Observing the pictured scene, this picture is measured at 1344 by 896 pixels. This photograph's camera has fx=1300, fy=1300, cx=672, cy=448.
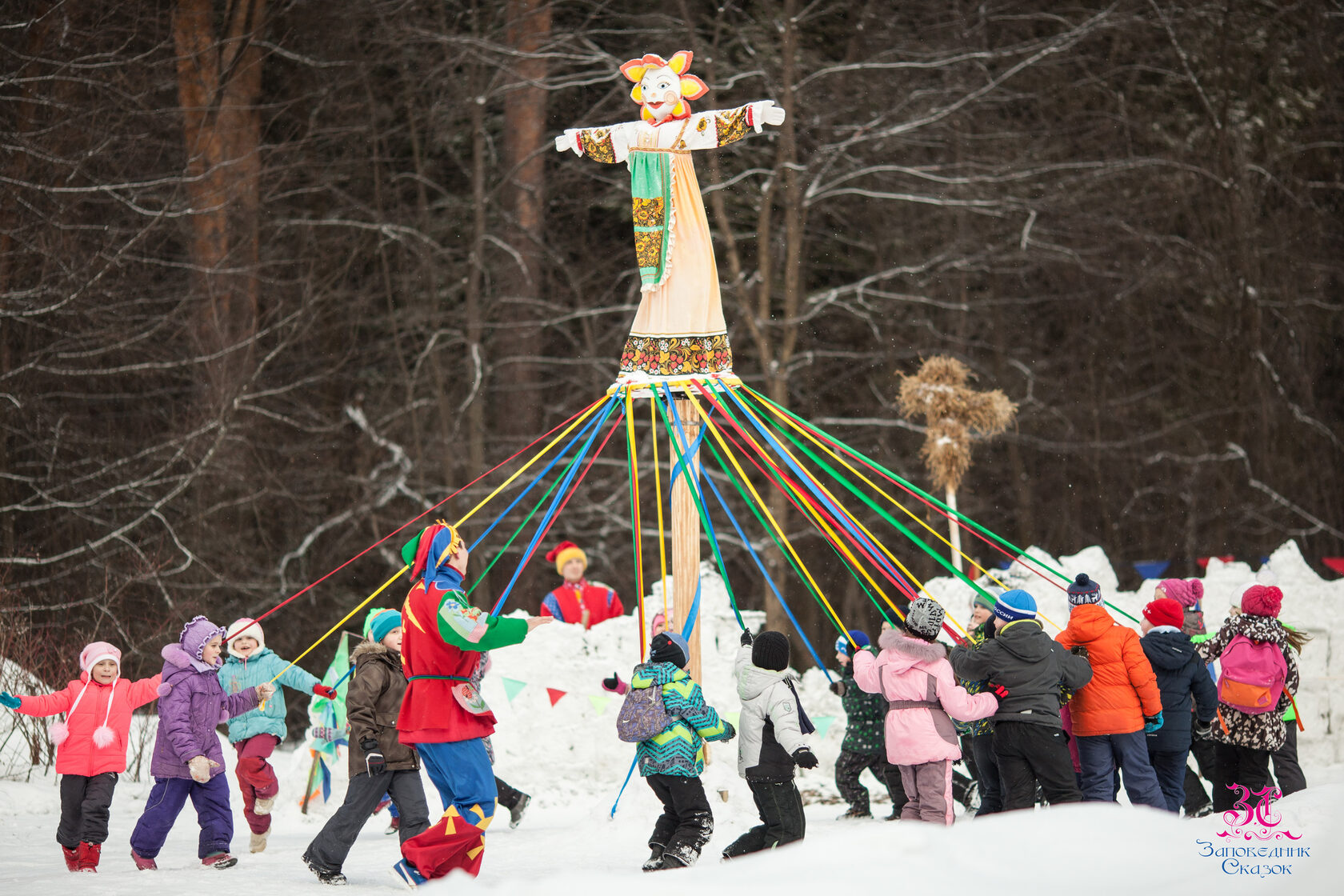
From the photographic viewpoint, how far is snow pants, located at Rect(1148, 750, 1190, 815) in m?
6.61

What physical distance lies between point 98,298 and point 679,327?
7.36m

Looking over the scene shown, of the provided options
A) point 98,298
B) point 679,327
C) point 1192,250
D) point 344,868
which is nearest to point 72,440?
point 98,298

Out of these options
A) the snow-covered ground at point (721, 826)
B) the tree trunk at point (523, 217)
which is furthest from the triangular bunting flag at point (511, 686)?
the tree trunk at point (523, 217)

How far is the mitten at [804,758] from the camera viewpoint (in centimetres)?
555

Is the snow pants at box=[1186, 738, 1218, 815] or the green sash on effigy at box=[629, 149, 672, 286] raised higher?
the green sash on effigy at box=[629, 149, 672, 286]

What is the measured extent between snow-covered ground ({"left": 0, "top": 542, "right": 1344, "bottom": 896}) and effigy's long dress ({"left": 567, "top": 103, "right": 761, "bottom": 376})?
2.40 meters

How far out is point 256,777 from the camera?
694cm

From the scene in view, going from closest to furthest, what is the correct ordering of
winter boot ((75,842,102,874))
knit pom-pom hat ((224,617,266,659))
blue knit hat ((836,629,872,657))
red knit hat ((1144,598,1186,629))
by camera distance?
winter boot ((75,842,102,874)), red knit hat ((1144,598,1186,629)), knit pom-pom hat ((224,617,266,659)), blue knit hat ((836,629,872,657))

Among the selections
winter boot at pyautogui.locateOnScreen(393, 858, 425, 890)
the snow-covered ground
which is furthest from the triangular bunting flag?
winter boot at pyautogui.locateOnScreen(393, 858, 425, 890)

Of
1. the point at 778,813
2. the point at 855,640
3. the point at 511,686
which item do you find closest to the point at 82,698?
the point at 511,686

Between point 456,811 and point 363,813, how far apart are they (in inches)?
30.9

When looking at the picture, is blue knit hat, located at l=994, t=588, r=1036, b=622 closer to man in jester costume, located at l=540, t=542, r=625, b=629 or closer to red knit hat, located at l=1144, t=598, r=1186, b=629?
red knit hat, located at l=1144, t=598, r=1186, b=629

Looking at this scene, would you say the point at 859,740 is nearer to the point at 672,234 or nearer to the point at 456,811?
the point at 456,811

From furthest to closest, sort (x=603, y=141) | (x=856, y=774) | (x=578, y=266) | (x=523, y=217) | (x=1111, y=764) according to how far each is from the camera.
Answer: (x=578, y=266)
(x=523, y=217)
(x=856, y=774)
(x=603, y=141)
(x=1111, y=764)
